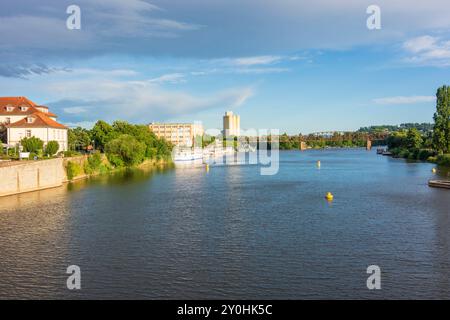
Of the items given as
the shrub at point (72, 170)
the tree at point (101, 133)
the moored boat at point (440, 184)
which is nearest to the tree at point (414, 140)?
the moored boat at point (440, 184)

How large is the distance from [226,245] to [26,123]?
46937 mm

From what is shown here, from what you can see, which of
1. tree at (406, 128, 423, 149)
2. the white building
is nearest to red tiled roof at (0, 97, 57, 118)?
the white building

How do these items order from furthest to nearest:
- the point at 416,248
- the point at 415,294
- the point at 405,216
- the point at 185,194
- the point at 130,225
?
1. the point at 185,194
2. the point at 405,216
3. the point at 130,225
4. the point at 416,248
5. the point at 415,294

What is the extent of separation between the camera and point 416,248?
2289cm

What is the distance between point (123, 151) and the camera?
77312mm

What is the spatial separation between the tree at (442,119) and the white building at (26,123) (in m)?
61.5

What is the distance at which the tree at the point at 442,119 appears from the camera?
7981 cm

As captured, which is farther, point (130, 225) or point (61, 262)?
point (130, 225)

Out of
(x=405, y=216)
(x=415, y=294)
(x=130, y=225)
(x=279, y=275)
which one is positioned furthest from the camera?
(x=405, y=216)

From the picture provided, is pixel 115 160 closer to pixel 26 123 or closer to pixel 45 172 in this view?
pixel 26 123

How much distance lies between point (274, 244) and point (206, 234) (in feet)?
14.6

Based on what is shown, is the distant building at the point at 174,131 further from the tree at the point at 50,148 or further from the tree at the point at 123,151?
the tree at the point at 50,148
